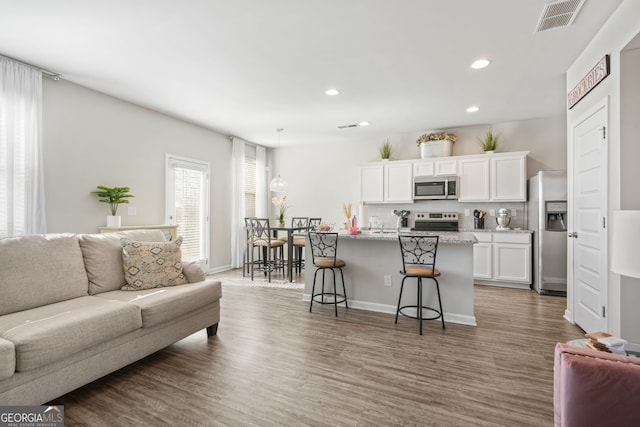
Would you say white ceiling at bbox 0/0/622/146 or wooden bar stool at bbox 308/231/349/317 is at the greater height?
white ceiling at bbox 0/0/622/146

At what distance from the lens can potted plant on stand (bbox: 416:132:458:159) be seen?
18.6ft

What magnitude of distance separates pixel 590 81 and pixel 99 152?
223 inches

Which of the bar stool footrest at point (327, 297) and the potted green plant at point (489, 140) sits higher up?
the potted green plant at point (489, 140)

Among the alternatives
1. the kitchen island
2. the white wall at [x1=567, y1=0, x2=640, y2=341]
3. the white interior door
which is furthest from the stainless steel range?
the white wall at [x1=567, y1=0, x2=640, y2=341]

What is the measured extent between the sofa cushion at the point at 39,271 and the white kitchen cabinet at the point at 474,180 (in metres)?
5.54

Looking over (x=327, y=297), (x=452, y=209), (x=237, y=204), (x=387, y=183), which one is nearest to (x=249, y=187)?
(x=237, y=204)

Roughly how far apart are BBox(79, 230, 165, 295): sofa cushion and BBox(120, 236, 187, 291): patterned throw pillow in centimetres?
7

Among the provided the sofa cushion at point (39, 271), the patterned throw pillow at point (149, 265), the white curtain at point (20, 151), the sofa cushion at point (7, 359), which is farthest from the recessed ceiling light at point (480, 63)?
the white curtain at point (20, 151)

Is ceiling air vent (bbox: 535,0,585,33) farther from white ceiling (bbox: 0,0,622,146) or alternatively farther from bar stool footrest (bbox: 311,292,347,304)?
bar stool footrest (bbox: 311,292,347,304)

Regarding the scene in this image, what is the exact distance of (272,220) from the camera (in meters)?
7.68

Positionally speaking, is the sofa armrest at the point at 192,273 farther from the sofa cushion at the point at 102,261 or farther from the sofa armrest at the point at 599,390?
the sofa armrest at the point at 599,390

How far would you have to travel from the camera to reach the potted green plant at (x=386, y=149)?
623 centimetres

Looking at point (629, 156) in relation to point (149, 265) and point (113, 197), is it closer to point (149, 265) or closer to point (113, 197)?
point (149, 265)

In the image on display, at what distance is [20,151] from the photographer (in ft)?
10.8
